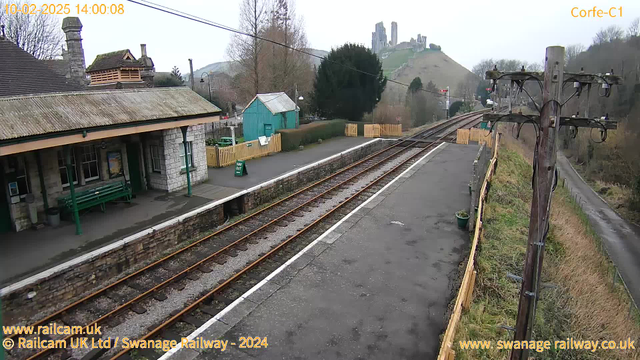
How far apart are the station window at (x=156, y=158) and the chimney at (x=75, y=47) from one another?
5.88 meters

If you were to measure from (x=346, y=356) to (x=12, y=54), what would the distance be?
620 inches

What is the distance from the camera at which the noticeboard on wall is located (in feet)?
45.3

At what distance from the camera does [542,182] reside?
15.8 feet

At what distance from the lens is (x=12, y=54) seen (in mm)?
14414

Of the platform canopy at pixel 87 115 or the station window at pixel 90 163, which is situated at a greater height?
the platform canopy at pixel 87 115

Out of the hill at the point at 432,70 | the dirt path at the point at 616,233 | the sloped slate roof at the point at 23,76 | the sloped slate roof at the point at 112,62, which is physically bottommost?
the dirt path at the point at 616,233

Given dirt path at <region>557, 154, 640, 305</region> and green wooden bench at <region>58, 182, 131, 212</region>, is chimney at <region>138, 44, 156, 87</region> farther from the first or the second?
dirt path at <region>557, 154, 640, 305</region>

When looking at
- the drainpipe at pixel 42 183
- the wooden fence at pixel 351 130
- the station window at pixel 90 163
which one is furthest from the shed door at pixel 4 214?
the wooden fence at pixel 351 130

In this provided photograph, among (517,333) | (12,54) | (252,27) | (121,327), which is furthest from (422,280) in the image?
(252,27)

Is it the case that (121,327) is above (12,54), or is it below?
below

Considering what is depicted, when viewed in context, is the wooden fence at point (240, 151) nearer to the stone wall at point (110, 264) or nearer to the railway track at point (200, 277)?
the stone wall at point (110, 264)

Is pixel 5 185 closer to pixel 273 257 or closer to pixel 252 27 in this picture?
pixel 273 257

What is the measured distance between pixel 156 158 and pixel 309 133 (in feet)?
44.6

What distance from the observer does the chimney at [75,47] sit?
56.9 ft
